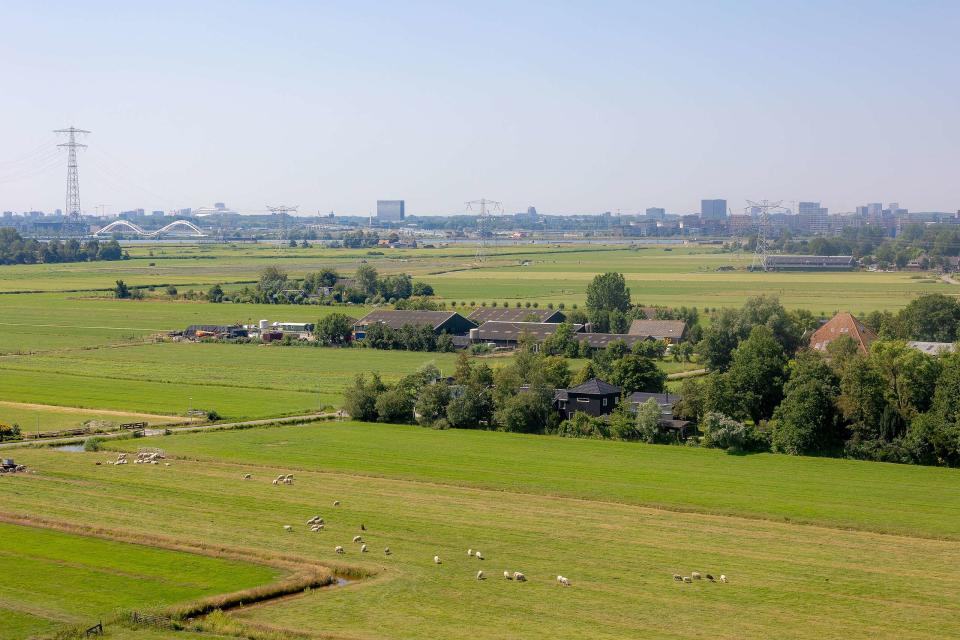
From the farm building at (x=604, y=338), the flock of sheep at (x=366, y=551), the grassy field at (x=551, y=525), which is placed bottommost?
the grassy field at (x=551, y=525)

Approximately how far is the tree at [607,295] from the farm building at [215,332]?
61.0ft

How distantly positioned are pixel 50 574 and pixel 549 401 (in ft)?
58.7

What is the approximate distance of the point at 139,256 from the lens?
141 metres

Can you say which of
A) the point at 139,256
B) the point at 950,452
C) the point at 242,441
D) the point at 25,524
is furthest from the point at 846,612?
the point at 139,256

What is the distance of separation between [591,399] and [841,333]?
596 inches

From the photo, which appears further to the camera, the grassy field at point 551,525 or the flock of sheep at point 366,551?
the flock of sheep at point 366,551

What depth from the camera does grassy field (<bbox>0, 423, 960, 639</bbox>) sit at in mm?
18344

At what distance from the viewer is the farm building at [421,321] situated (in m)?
57.1

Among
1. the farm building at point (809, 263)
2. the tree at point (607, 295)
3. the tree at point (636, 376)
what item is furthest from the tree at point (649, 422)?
the farm building at point (809, 263)

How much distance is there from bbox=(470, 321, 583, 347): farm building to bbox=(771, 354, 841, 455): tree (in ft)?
77.2

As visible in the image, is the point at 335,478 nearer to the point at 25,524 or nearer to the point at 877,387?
the point at 25,524

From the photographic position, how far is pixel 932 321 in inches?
1964

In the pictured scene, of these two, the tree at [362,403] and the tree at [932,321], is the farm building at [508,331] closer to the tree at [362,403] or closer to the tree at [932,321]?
the tree at [932,321]

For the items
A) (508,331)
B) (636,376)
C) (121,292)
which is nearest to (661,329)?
(508,331)
